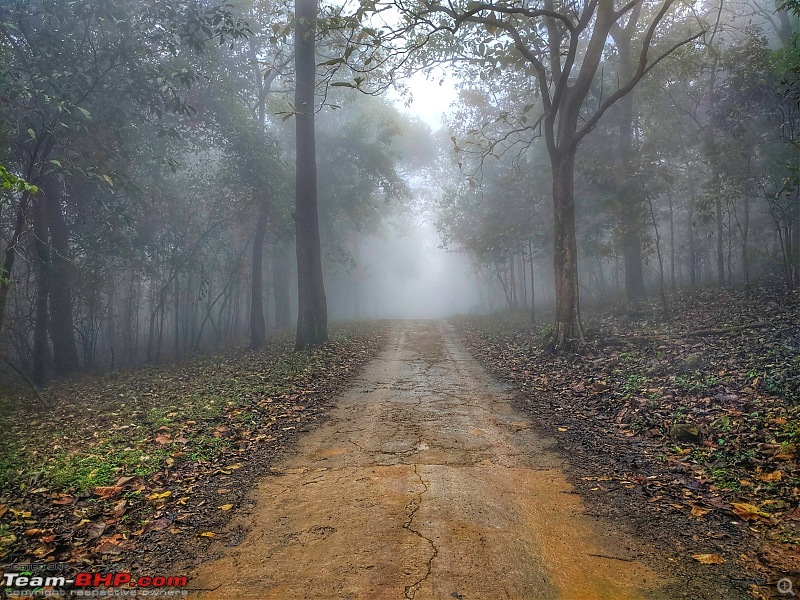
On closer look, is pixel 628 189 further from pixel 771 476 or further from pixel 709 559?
pixel 709 559

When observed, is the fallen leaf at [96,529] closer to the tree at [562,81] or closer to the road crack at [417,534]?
the road crack at [417,534]

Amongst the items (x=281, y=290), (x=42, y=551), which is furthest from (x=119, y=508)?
(x=281, y=290)

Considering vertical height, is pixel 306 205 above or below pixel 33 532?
above

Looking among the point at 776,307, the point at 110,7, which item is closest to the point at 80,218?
the point at 110,7

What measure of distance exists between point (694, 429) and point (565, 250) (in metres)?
6.48

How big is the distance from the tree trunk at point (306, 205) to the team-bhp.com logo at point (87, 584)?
33.4 feet

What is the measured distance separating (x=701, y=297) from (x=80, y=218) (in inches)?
690

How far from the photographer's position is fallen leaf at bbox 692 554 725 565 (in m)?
3.25

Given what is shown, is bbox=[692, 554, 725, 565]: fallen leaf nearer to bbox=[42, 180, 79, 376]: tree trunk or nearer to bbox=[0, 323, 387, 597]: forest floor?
bbox=[0, 323, 387, 597]: forest floor

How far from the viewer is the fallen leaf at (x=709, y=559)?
10.7 feet

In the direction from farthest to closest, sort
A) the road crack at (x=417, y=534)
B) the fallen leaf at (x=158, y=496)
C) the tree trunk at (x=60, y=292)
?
1. the tree trunk at (x=60, y=292)
2. the fallen leaf at (x=158, y=496)
3. the road crack at (x=417, y=534)

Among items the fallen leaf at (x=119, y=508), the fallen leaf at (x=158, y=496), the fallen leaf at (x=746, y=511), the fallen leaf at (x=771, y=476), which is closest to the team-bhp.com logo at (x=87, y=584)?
the fallen leaf at (x=119, y=508)

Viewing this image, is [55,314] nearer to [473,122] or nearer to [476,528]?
[476,528]

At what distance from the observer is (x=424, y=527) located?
3.71m
